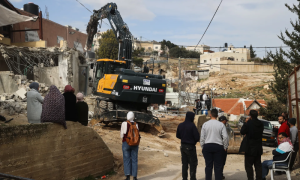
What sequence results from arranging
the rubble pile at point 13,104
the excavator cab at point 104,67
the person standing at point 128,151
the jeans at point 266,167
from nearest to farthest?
the jeans at point 266,167 < the person standing at point 128,151 < the excavator cab at point 104,67 < the rubble pile at point 13,104

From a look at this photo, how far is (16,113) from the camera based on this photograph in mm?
15000

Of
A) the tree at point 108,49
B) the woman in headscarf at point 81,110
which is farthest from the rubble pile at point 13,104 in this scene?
the tree at point 108,49

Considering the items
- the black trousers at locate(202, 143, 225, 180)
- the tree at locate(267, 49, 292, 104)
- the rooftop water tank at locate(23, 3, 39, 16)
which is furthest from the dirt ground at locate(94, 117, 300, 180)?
the rooftop water tank at locate(23, 3, 39, 16)

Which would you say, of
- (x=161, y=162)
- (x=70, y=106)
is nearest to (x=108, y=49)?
(x=161, y=162)

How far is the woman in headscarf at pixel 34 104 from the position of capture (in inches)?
252

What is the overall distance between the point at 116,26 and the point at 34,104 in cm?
1072

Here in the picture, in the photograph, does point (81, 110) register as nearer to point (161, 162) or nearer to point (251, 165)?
point (161, 162)

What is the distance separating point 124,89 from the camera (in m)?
13.5

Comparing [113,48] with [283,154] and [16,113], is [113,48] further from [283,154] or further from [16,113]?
[283,154]

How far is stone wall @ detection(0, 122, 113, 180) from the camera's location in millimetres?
5312

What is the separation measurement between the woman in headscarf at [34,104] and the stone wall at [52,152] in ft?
1.97

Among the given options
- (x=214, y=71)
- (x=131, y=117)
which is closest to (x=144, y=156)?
(x=131, y=117)

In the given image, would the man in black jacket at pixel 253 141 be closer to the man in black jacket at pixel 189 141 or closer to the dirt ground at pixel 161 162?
the man in black jacket at pixel 189 141

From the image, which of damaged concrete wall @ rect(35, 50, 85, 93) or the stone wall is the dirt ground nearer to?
the stone wall
